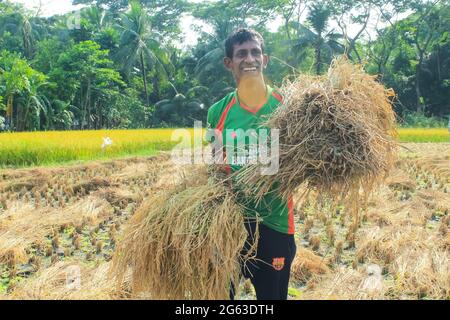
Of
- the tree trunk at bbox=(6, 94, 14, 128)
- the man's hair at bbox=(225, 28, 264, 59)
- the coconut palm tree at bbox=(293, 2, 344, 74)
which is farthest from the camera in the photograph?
the coconut palm tree at bbox=(293, 2, 344, 74)

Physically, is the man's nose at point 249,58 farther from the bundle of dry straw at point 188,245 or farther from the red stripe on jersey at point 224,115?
the bundle of dry straw at point 188,245

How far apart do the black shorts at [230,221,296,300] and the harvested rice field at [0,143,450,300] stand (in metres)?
0.25

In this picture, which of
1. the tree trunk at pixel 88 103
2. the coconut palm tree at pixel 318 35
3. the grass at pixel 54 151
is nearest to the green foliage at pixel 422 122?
the coconut palm tree at pixel 318 35

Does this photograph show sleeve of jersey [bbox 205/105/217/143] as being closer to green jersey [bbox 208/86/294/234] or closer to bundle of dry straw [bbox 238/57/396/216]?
green jersey [bbox 208/86/294/234]

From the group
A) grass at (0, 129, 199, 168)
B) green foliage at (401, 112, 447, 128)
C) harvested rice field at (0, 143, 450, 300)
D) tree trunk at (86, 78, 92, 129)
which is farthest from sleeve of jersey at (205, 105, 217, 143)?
green foliage at (401, 112, 447, 128)

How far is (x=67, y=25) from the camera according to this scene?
2342 cm

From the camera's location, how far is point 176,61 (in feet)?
92.4

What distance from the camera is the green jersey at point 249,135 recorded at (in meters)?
1.78

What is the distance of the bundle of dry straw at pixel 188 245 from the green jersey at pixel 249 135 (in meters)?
0.09

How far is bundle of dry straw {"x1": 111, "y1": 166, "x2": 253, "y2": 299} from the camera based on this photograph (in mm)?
1723

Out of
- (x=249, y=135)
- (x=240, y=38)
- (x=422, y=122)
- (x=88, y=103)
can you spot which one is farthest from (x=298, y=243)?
(x=88, y=103)

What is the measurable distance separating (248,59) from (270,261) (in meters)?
0.83

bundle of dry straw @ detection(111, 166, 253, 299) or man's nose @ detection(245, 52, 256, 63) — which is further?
man's nose @ detection(245, 52, 256, 63)
